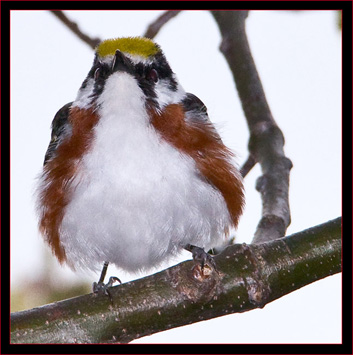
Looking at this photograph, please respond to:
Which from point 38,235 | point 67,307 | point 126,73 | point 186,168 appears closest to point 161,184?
point 186,168

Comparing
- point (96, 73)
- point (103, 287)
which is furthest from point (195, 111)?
point (103, 287)

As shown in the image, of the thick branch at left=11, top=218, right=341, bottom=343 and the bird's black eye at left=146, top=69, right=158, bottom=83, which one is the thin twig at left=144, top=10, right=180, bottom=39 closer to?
the bird's black eye at left=146, top=69, right=158, bottom=83

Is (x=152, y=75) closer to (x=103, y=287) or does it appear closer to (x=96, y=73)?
(x=96, y=73)

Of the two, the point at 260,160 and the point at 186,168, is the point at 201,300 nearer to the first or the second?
the point at 186,168

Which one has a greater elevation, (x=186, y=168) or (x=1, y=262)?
(x=186, y=168)

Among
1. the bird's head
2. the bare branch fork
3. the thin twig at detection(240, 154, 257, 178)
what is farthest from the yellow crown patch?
the bare branch fork

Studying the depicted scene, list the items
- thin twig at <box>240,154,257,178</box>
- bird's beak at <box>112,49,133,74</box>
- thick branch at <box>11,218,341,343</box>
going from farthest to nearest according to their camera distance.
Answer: thin twig at <box>240,154,257,178</box>, bird's beak at <box>112,49,133,74</box>, thick branch at <box>11,218,341,343</box>
